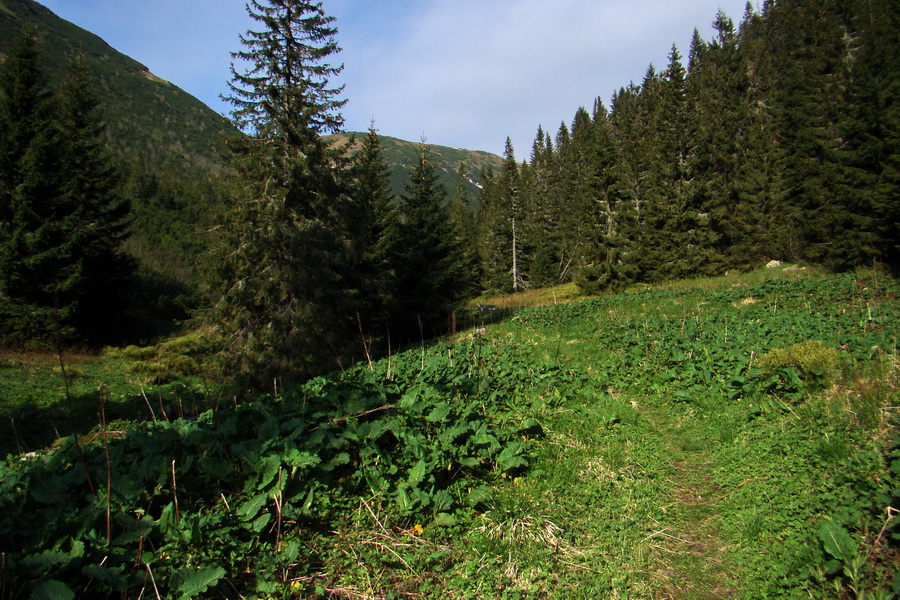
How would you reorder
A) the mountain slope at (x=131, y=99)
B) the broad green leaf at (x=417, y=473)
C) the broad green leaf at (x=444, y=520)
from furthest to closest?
the mountain slope at (x=131, y=99), the broad green leaf at (x=417, y=473), the broad green leaf at (x=444, y=520)

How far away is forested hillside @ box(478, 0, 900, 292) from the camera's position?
1839 centimetres

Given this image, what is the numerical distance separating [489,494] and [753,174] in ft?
128

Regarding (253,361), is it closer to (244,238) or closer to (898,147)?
(244,238)

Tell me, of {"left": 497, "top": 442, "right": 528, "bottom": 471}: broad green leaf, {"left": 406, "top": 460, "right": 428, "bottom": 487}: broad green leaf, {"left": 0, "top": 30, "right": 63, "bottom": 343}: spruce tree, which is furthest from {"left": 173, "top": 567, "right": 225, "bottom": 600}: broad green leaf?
{"left": 0, "top": 30, "right": 63, "bottom": 343}: spruce tree

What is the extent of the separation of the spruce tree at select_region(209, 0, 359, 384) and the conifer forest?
116 millimetres

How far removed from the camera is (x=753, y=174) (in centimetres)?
3256

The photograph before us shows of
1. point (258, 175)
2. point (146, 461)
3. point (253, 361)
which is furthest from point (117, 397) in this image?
point (146, 461)

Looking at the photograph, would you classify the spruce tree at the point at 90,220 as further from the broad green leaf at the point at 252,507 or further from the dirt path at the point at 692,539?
the dirt path at the point at 692,539

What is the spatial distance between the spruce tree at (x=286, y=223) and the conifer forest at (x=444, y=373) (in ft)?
0.38

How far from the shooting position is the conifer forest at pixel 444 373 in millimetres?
2691

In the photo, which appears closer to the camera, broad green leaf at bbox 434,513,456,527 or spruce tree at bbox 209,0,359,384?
broad green leaf at bbox 434,513,456,527

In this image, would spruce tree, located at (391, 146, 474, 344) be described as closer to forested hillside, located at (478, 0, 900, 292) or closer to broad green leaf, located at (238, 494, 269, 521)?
broad green leaf, located at (238, 494, 269, 521)

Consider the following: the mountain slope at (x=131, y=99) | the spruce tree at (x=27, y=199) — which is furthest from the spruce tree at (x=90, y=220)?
the mountain slope at (x=131, y=99)

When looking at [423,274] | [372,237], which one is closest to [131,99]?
[372,237]
